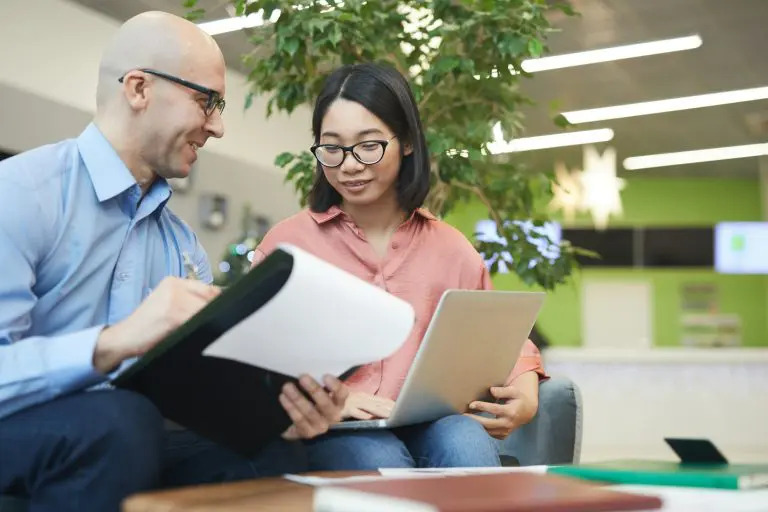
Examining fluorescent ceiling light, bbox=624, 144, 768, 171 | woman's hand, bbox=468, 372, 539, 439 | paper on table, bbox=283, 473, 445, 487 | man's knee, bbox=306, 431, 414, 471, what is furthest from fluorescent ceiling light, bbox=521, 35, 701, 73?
paper on table, bbox=283, 473, 445, 487

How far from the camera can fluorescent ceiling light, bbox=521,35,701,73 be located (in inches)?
275

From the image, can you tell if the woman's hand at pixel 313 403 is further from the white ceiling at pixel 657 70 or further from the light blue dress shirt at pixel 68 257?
the white ceiling at pixel 657 70

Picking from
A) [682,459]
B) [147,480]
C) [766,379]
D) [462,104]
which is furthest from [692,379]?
[147,480]

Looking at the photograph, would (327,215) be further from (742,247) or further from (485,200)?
(742,247)

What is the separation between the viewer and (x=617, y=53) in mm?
7223

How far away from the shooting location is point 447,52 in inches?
107

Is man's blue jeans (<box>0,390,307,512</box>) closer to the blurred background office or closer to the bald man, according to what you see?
the bald man

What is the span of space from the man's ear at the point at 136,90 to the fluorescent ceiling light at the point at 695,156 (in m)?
9.99

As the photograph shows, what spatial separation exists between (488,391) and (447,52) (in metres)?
1.29

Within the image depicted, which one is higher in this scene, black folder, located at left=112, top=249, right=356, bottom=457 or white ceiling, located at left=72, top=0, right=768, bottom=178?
white ceiling, located at left=72, top=0, right=768, bottom=178

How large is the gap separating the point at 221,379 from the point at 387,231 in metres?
0.94

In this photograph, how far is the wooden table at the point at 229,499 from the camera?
0.90m

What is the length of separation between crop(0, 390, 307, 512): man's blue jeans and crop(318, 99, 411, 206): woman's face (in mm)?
861

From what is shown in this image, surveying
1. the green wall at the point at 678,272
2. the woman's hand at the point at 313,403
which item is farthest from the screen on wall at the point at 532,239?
the green wall at the point at 678,272
